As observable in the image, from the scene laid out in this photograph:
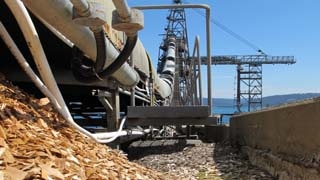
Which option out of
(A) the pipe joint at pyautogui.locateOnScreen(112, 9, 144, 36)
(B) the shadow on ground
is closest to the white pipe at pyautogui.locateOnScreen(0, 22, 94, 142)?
(A) the pipe joint at pyautogui.locateOnScreen(112, 9, 144, 36)

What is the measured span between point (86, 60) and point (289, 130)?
368 cm

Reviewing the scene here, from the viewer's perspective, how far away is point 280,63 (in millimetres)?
81938

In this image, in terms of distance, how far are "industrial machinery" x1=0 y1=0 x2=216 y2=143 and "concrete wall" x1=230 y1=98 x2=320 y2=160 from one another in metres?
2.49

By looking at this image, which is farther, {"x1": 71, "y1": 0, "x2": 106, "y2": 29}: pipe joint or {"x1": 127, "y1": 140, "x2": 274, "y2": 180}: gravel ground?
{"x1": 127, "y1": 140, "x2": 274, "y2": 180}: gravel ground

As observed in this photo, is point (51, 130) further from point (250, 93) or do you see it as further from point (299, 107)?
point (250, 93)

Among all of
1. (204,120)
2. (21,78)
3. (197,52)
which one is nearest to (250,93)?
(197,52)

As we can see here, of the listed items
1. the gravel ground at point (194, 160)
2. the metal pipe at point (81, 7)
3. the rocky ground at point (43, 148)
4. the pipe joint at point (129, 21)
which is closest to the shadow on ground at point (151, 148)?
the gravel ground at point (194, 160)

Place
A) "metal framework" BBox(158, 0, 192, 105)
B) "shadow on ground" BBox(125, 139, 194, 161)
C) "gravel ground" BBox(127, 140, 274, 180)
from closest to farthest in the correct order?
"gravel ground" BBox(127, 140, 274, 180) < "shadow on ground" BBox(125, 139, 194, 161) < "metal framework" BBox(158, 0, 192, 105)

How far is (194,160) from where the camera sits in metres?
12.6

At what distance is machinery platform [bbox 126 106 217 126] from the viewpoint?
46.0 ft

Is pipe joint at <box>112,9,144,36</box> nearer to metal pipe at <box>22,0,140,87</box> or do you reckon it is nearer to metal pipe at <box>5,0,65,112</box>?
metal pipe at <box>22,0,140,87</box>

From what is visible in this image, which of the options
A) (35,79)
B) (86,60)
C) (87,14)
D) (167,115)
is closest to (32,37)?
(35,79)

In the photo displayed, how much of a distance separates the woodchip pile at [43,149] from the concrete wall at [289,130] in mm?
2415

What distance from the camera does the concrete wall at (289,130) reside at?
7641 millimetres
